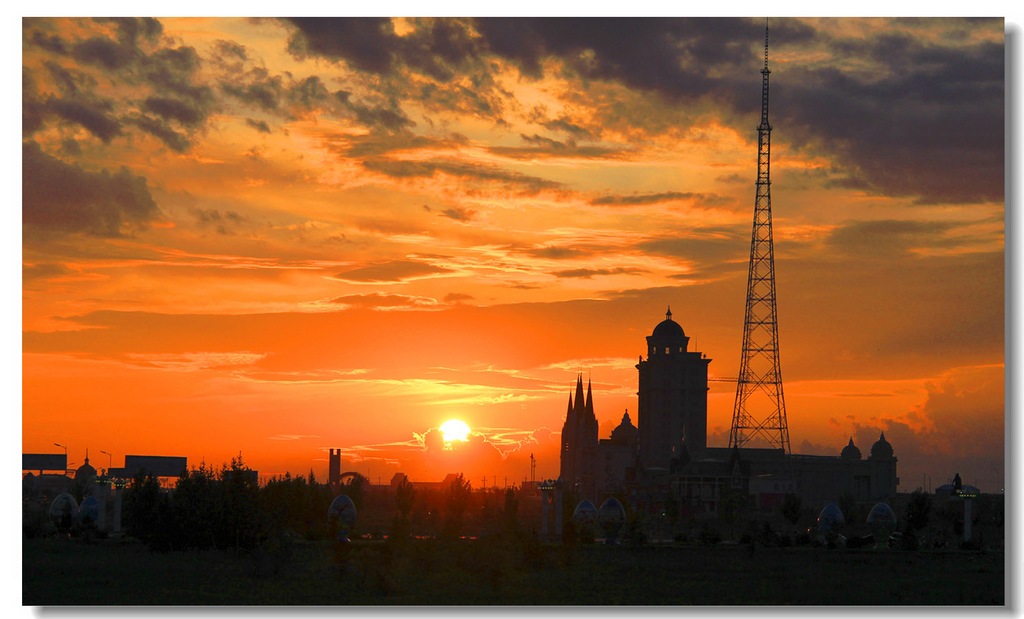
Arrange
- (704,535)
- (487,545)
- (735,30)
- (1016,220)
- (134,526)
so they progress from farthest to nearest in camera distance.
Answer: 1. (704,535)
2. (134,526)
3. (487,545)
4. (735,30)
5. (1016,220)

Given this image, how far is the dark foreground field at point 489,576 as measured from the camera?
4381 cm

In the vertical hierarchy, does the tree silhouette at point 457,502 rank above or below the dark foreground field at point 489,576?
below

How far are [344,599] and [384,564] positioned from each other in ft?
42.6

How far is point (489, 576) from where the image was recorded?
52.6 meters

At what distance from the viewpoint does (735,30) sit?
41.2 metres

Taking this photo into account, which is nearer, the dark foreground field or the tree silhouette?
the dark foreground field

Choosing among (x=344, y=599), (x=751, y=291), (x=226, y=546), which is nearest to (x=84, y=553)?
(x=226, y=546)

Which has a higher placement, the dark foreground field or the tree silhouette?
the dark foreground field

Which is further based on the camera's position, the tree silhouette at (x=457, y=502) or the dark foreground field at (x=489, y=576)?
the tree silhouette at (x=457, y=502)

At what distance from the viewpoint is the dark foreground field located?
144 ft

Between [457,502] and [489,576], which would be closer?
[489,576]

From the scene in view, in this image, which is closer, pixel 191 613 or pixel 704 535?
pixel 191 613

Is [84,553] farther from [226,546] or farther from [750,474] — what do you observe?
[750,474]

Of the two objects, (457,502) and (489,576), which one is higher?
(489,576)
